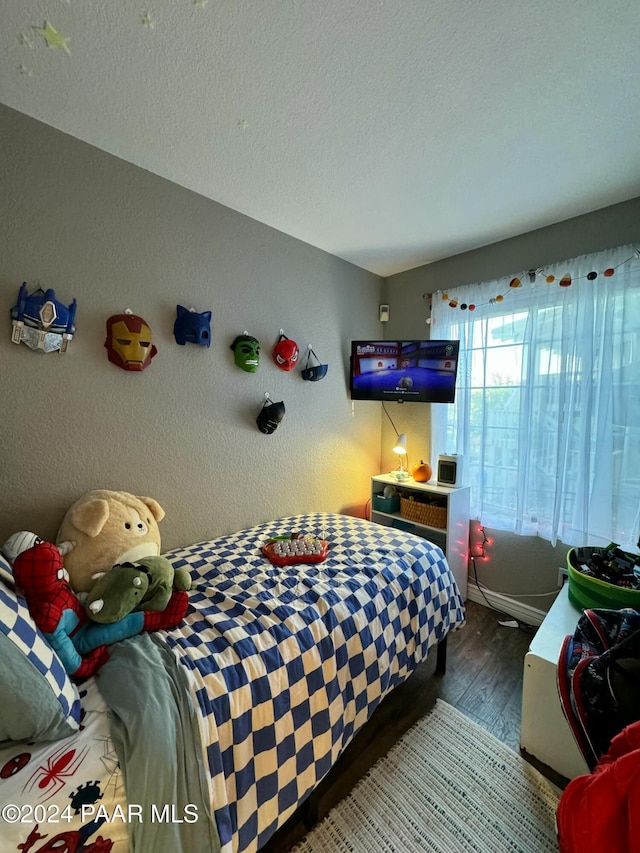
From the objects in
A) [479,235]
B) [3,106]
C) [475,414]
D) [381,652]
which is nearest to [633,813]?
[381,652]

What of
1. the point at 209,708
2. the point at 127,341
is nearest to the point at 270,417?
the point at 127,341

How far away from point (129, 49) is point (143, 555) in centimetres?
178

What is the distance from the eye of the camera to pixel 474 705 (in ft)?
5.06

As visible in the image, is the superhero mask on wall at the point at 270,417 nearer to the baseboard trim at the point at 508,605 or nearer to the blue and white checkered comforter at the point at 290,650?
the blue and white checkered comforter at the point at 290,650

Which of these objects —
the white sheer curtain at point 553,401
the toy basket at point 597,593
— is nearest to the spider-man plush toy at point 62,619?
the toy basket at point 597,593

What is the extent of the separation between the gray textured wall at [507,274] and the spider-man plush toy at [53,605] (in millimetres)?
2296

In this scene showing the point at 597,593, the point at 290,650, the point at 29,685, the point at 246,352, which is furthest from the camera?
the point at 246,352

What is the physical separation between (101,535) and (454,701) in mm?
1762

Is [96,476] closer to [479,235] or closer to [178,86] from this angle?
[178,86]

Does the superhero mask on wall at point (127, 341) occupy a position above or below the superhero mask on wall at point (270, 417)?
above

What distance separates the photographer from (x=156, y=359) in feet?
5.49

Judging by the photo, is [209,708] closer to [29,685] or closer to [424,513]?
[29,685]

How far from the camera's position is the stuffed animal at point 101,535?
1.24 m

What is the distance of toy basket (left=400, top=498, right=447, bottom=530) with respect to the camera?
7.20ft
